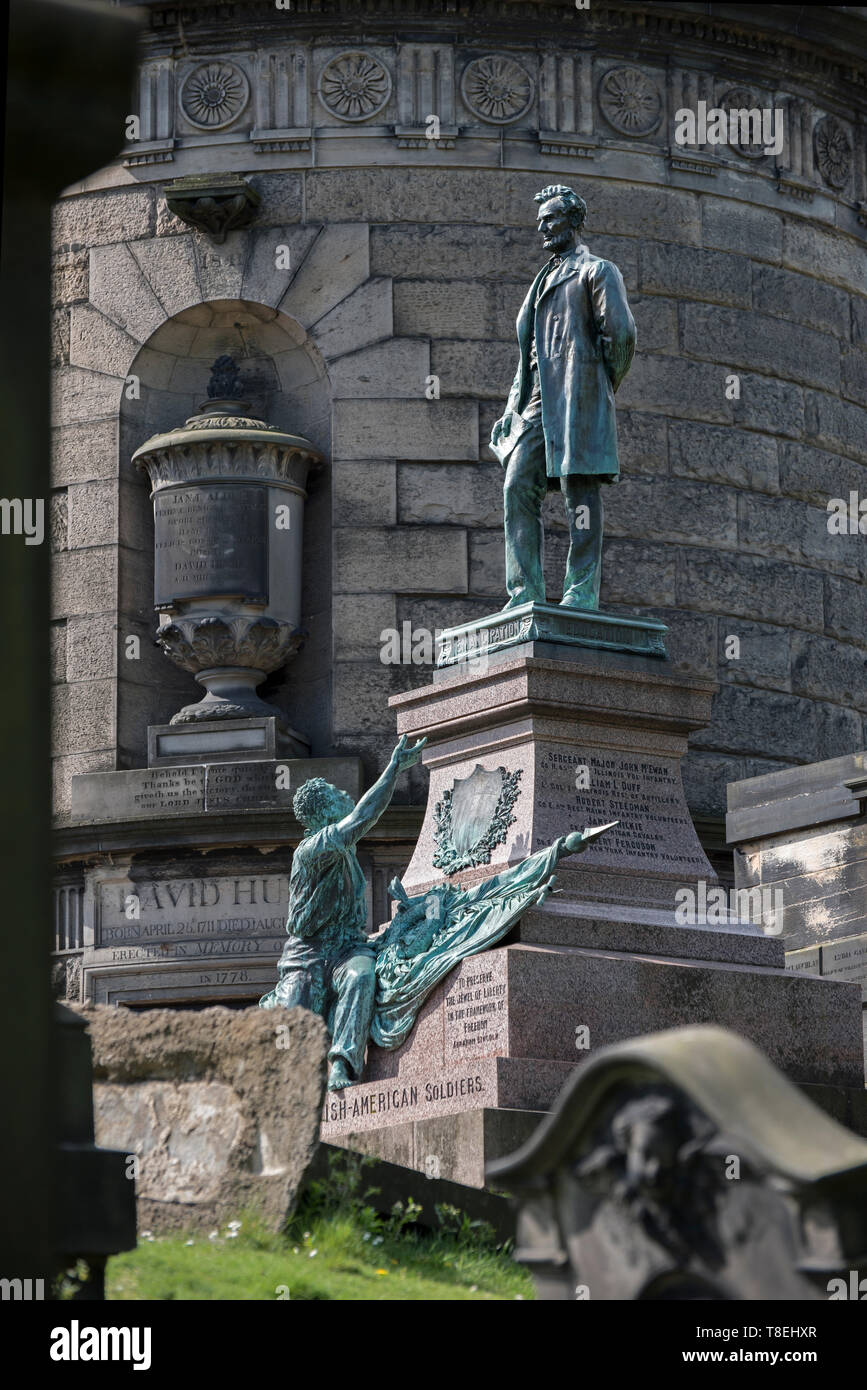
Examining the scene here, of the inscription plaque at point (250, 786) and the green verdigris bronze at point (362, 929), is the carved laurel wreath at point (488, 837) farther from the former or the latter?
the inscription plaque at point (250, 786)

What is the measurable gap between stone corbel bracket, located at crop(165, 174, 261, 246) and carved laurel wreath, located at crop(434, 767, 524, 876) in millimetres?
10186

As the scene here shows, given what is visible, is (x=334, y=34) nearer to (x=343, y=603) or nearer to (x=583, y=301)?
(x=343, y=603)

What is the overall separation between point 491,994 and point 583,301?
4412 millimetres

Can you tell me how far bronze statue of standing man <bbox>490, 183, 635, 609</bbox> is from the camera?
15.8 metres

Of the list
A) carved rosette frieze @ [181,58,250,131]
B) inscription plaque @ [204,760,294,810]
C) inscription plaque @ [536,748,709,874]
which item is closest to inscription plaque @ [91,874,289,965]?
inscription plaque @ [204,760,294,810]

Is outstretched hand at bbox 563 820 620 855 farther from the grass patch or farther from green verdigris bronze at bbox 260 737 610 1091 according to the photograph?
the grass patch

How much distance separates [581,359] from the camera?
1578 centimetres

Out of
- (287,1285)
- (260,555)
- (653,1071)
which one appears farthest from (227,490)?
(653,1071)

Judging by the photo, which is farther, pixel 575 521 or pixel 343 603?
pixel 343 603

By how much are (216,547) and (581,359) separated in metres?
8.29

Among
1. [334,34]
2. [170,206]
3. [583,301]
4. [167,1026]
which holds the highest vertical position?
[334,34]

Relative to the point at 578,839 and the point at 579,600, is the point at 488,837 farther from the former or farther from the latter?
the point at 579,600

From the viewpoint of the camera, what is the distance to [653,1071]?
679 cm

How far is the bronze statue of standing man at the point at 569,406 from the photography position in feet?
51.7
